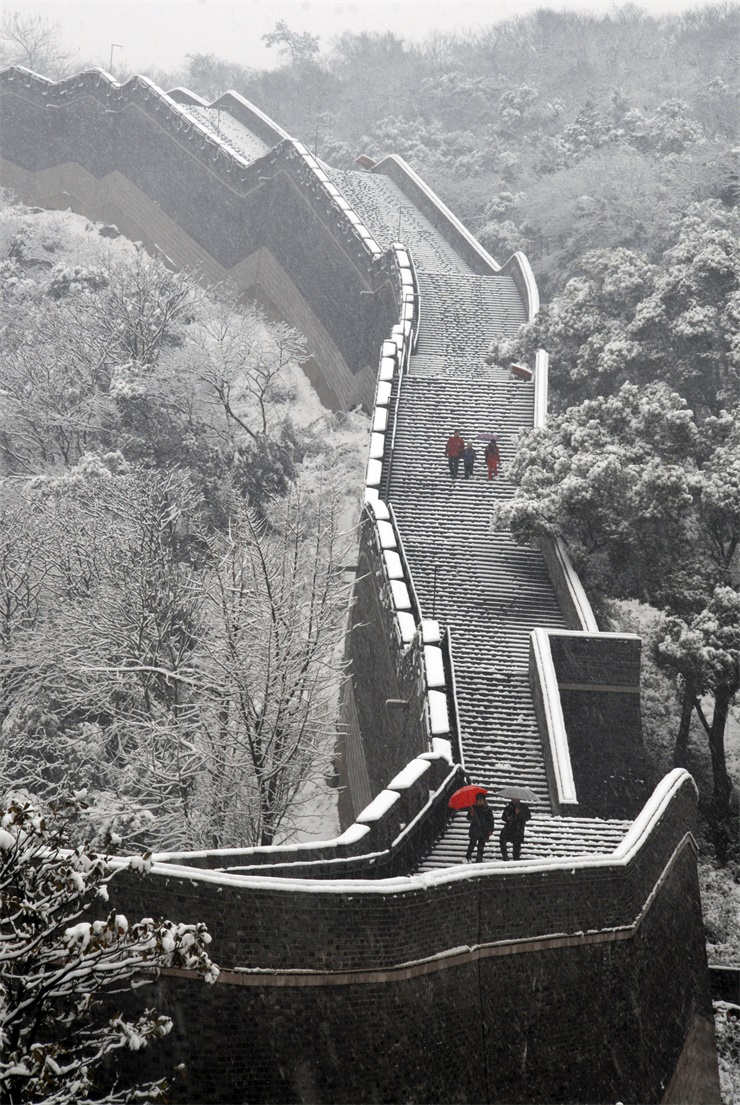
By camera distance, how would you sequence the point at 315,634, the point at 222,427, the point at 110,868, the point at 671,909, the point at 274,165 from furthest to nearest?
1. the point at 274,165
2. the point at 222,427
3. the point at 315,634
4. the point at 671,909
5. the point at 110,868

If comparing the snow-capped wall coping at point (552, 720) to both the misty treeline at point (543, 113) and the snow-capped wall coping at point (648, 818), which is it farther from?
the misty treeline at point (543, 113)

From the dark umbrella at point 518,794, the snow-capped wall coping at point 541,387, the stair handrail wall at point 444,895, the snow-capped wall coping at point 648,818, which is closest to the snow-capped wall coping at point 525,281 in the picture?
the snow-capped wall coping at point 541,387

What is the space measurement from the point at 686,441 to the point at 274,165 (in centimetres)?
1942

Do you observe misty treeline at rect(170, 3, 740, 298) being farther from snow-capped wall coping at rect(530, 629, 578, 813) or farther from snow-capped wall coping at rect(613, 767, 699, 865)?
snow-capped wall coping at rect(613, 767, 699, 865)

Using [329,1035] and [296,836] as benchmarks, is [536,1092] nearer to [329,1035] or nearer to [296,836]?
[329,1035]

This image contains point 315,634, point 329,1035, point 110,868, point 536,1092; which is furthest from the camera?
point 315,634

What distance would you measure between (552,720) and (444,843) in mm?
→ 3310

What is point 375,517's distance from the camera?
21703 mm

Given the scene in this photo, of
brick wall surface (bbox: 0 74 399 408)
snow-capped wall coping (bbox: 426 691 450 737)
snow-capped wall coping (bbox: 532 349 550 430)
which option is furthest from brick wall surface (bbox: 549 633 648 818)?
brick wall surface (bbox: 0 74 399 408)

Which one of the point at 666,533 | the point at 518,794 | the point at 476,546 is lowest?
the point at 518,794

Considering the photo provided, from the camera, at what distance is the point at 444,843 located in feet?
47.8

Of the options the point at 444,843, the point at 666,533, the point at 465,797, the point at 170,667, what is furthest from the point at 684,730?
the point at 170,667

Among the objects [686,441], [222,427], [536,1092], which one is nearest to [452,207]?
[222,427]

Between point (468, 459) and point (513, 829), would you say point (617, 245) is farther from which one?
point (513, 829)
